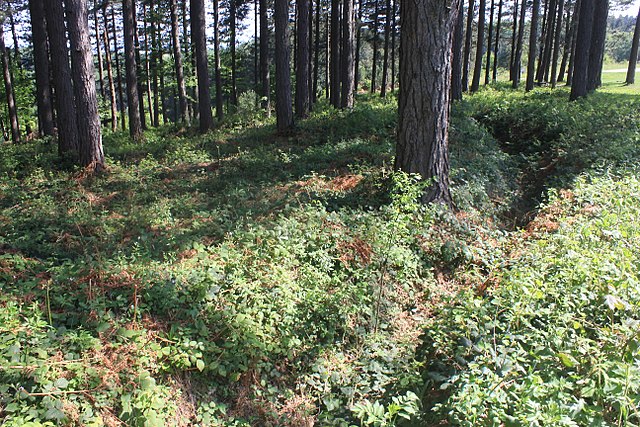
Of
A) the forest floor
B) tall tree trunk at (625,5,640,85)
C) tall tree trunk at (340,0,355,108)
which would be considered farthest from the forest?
tall tree trunk at (625,5,640,85)

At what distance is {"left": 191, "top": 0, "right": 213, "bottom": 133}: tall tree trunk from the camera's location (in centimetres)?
1442

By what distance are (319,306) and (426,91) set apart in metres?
3.78

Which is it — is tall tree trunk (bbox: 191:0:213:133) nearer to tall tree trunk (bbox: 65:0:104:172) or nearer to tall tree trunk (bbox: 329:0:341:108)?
tall tree trunk (bbox: 65:0:104:172)

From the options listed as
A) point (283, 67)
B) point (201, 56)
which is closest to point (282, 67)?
point (283, 67)

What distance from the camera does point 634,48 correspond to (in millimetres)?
25062

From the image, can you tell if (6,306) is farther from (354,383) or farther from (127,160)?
(127,160)

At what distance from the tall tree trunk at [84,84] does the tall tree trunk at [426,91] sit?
682cm

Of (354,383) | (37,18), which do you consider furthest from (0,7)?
(354,383)

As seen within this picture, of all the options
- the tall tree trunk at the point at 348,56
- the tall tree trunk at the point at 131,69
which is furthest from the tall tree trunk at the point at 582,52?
the tall tree trunk at the point at 131,69

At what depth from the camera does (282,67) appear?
40.4 ft

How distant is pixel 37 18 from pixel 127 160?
8.06m

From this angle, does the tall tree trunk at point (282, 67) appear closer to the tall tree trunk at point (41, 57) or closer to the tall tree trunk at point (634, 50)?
the tall tree trunk at point (41, 57)

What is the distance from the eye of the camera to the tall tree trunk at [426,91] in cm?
613

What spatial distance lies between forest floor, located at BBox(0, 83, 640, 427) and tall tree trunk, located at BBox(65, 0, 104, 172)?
1.85m
